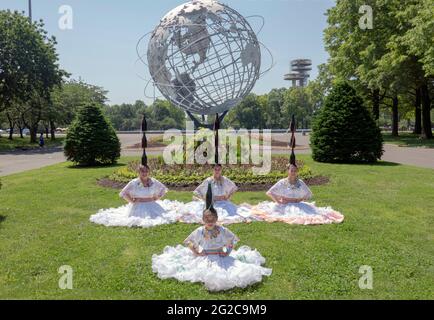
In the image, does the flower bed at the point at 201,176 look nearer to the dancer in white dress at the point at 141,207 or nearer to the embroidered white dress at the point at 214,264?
the dancer in white dress at the point at 141,207

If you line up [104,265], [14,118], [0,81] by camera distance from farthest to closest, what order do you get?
[14,118]
[0,81]
[104,265]

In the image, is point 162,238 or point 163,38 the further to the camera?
point 163,38

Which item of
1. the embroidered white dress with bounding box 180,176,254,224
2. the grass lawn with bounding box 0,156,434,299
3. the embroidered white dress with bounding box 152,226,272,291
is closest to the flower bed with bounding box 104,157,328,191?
the grass lawn with bounding box 0,156,434,299

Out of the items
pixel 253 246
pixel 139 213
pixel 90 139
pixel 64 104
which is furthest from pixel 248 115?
pixel 253 246

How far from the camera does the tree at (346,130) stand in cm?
1856

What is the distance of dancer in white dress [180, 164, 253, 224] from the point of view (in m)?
8.95

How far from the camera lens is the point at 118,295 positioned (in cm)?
538

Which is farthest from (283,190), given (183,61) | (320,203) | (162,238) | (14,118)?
(14,118)

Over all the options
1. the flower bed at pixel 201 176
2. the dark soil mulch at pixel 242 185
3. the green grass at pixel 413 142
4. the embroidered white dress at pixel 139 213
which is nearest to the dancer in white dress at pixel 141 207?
the embroidered white dress at pixel 139 213

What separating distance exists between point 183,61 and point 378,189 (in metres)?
9.22

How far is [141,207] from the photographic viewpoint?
363 inches

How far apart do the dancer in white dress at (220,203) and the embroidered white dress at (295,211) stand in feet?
1.67

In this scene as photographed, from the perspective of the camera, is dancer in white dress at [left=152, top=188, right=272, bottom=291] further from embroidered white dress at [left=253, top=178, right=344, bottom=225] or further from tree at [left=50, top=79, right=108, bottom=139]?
tree at [left=50, top=79, right=108, bottom=139]
